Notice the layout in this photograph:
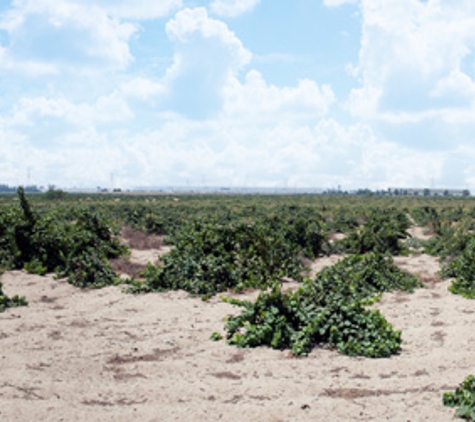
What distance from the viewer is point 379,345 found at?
7.59 meters

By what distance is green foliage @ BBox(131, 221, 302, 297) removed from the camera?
12398 millimetres

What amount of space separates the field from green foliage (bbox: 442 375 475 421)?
0.43 feet

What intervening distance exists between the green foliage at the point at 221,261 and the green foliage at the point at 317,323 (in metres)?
3.38

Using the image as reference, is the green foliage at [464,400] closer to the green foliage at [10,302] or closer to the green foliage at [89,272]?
the green foliage at [10,302]

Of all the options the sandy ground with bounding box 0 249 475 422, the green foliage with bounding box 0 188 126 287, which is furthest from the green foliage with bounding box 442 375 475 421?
the green foliage with bounding box 0 188 126 287

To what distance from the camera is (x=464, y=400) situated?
5.44 meters

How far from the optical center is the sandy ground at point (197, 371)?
5703 mm

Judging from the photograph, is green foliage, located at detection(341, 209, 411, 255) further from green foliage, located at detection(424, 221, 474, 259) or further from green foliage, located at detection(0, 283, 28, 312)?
green foliage, located at detection(0, 283, 28, 312)

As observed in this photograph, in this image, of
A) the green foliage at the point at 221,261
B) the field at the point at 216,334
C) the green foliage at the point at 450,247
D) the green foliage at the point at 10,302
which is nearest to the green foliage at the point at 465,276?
the field at the point at 216,334

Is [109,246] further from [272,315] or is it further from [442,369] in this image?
[442,369]

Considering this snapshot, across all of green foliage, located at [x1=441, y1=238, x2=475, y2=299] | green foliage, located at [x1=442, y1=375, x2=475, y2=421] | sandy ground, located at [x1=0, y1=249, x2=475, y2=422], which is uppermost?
green foliage, located at [x1=441, y1=238, x2=475, y2=299]

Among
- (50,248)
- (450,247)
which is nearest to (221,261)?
(50,248)

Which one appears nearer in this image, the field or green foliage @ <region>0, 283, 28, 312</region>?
the field

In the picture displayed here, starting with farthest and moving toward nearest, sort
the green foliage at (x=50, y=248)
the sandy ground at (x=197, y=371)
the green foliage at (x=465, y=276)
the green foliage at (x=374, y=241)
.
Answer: the green foliage at (x=374, y=241), the green foliage at (x=50, y=248), the green foliage at (x=465, y=276), the sandy ground at (x=197, y=371)
